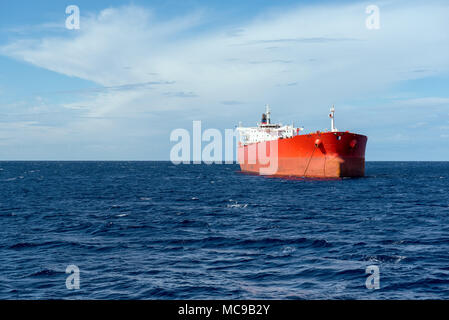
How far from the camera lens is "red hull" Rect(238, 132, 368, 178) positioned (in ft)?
157

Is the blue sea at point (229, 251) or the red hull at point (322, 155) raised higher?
the red hull at point (322, 155)

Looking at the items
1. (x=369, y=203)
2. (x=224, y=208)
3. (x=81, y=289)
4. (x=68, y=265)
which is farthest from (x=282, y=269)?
(x=369, y=203)

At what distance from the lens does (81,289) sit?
12.2 m

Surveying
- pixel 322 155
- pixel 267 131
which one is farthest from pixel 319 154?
pixel 267 131

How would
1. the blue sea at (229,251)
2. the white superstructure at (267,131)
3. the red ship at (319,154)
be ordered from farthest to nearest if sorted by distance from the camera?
the white superstructure at (267,131)
the red ship at (319,154)
the blue sea at (229,251)

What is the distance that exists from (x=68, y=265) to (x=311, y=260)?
9.43 meters

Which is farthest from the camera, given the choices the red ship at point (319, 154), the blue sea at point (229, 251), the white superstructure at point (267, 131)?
the white superstructure at point (267, 131)

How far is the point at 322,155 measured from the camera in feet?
161

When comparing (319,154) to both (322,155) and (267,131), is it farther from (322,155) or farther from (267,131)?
(267,131)

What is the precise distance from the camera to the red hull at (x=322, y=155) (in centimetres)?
4772

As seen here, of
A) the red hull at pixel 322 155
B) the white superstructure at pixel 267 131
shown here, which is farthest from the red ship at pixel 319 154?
the white superstructure at pixel 267 131

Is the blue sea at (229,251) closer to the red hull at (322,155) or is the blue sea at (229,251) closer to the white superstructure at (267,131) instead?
the red hull at (322,155)

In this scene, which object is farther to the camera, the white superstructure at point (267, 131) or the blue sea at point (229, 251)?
the white superstructure at point (267, 131)
